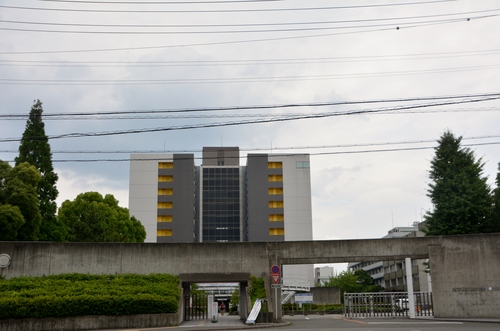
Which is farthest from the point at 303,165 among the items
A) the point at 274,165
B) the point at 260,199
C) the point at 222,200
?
the point at 222,200

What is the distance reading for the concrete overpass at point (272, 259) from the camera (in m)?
30.5

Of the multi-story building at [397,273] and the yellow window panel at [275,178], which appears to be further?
the yellow window panel at [275,178]

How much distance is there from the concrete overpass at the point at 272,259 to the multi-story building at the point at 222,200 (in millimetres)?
56755

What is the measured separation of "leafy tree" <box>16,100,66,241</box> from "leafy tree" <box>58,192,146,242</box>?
11.0ft

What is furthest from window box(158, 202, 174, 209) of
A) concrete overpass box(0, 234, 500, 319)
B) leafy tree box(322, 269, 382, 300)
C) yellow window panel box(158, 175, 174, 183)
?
concrete overpass box(0, 234, 500, 319)

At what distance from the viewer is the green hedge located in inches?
984

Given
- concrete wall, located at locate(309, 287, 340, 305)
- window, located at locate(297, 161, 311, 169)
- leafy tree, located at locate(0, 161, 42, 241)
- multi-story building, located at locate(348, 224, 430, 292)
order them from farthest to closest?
1. window, located at locate(297, 161, 311, 169)
2. multi-story building, located at locate(348, 224, 430, 292)
3. concrete wall, located at locate(309, 287, 340, 305)
4. leafy tree, located at locate(0, 161, 42, 241)

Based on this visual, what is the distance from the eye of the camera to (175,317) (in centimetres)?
2620

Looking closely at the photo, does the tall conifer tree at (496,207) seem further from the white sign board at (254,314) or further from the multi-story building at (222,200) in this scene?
the multi-story building at (222,200)

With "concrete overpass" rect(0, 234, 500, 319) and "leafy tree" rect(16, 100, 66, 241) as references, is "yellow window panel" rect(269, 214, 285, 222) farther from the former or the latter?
"concrete overpass" rect(0, 234, 500, 319)

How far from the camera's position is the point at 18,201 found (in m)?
38.9

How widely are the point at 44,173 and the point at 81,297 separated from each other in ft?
95.3

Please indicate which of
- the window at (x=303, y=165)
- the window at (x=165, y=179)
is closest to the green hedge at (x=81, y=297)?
the window at (x=165, y=179)

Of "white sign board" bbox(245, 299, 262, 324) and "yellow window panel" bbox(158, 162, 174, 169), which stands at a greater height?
"yellow window panel" bbox(158, 162, 174, 169)
